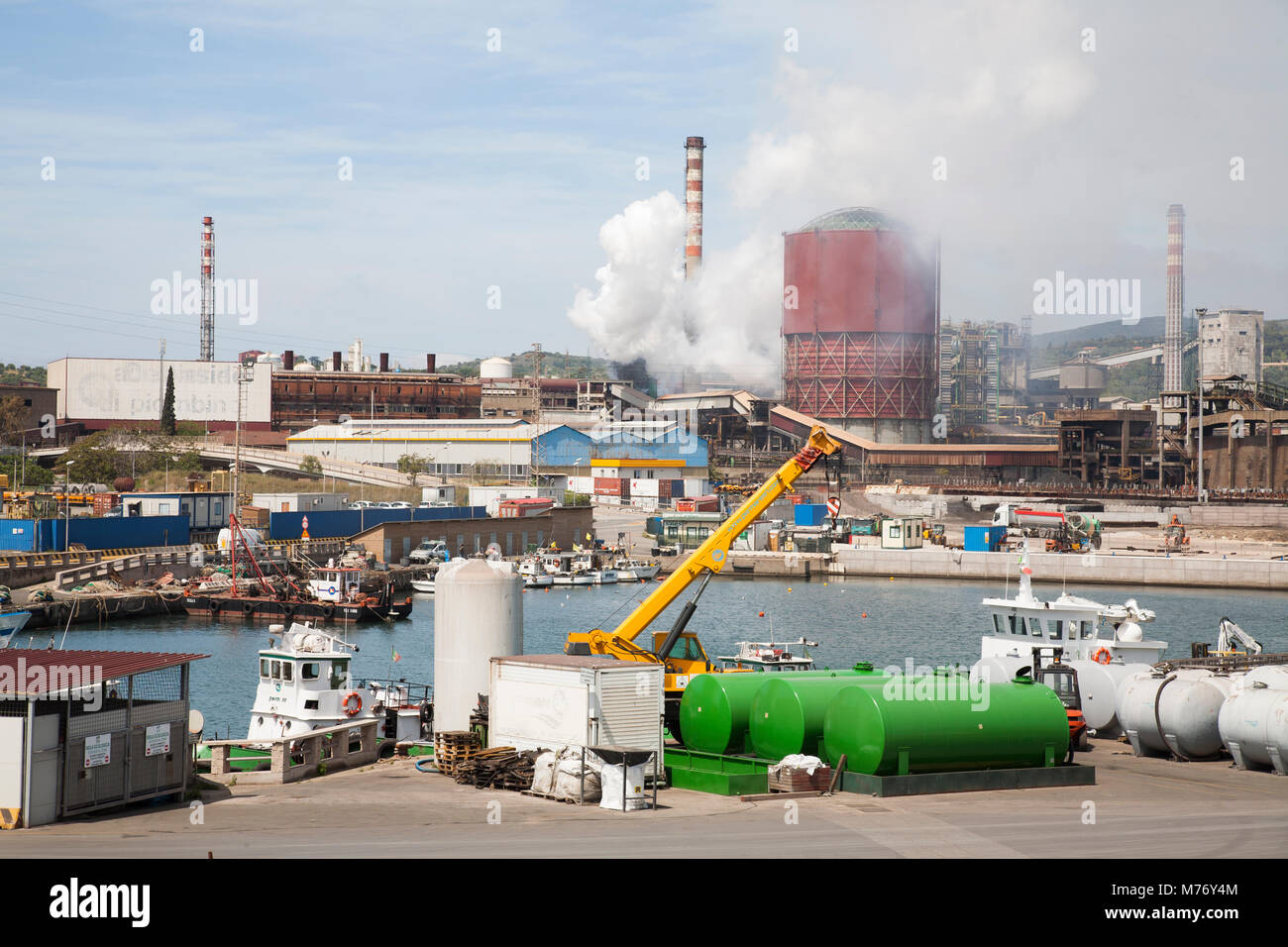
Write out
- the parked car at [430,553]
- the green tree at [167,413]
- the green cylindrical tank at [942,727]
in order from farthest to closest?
1. the green tree at [167,413]
2. the parked car at [430,553]
3. the green cylindrical tank at [942,727]

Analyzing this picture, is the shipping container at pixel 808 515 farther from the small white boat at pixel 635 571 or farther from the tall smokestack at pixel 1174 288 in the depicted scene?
the tall smokestack at pixel 1174 288


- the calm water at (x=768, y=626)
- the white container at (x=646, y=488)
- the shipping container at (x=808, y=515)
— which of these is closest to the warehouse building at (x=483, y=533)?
the calm water at (x=768, y=626)

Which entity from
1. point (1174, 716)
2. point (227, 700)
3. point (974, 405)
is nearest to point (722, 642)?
point (227, 700)

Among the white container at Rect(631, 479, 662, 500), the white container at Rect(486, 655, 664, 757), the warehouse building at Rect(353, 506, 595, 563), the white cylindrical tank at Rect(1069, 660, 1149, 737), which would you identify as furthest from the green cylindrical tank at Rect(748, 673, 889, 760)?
the white container at Rect(631, 479, 662, 500)

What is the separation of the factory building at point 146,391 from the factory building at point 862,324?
45839 millimetres

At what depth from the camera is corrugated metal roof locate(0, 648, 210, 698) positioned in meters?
14.1

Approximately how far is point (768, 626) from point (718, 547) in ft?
81.0

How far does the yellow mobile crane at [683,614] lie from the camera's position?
79.6ft

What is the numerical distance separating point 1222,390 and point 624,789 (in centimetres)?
9124

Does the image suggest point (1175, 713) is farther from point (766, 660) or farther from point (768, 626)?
point (768, 626)

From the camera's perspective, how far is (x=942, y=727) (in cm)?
1722

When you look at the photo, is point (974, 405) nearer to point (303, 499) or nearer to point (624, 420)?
point (624, 420)

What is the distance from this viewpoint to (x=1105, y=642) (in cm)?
2766

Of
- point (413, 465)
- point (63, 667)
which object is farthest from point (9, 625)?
point (413, 465)
